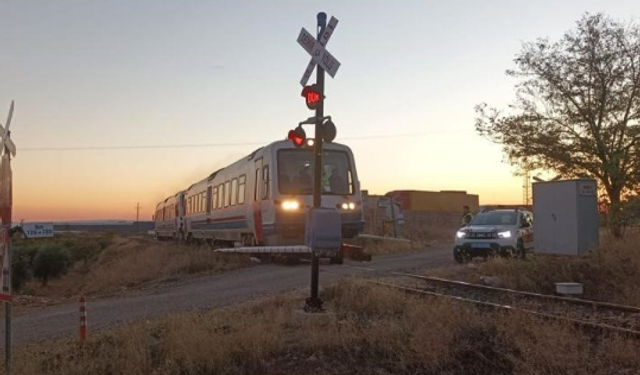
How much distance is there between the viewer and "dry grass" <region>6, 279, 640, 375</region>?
678 cm

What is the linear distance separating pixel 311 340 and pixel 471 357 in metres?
1.92

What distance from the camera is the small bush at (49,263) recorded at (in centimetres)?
4591

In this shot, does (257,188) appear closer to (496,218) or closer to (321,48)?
(496,218)

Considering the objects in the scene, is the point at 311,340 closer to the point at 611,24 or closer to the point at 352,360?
the point at 352,360

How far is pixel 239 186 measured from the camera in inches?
804

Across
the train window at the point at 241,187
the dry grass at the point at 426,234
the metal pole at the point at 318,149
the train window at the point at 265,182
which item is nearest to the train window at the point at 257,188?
the train window at the point at 265,182

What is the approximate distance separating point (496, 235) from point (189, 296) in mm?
8622

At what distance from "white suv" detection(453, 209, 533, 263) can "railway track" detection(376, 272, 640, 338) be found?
4.30 metres

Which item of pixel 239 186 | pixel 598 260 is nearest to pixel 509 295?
pixel 598 260

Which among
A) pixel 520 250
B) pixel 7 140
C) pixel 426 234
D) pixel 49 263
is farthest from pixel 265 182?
pixel 49 263

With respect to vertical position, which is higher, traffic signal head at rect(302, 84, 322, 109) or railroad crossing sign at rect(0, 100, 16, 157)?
traffic signal head at rect(302, 84, 322, 109)

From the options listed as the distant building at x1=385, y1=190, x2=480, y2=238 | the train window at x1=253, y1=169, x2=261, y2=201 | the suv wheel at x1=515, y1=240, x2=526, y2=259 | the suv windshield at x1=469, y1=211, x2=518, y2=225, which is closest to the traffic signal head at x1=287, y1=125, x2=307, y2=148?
the train window at x1=253, y1=169, x2=261, y2=201

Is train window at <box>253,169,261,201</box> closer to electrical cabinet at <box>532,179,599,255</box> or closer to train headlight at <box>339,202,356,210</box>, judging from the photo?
train headlight at <box>339,202,356,210</box>

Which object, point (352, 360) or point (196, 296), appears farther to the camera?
point (196, 296)
